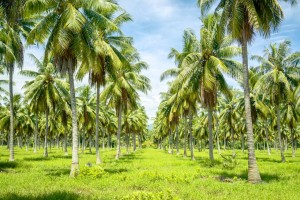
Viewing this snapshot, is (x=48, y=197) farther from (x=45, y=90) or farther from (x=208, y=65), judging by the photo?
(x=45, y=90)

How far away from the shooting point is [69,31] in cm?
1587

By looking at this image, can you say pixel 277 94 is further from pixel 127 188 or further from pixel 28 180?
pixel 28 180

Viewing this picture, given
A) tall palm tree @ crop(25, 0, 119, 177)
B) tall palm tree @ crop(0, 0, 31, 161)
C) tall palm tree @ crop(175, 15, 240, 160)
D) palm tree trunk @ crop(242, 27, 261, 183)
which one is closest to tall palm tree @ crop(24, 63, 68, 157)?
tall palm tree @ crop(0, 0, 31, 161)

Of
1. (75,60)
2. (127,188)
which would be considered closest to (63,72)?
(75,60)

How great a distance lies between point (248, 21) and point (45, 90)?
71.0 feet

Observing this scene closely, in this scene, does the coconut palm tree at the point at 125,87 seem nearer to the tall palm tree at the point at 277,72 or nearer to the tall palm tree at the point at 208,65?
the tall palm tree at the point at 208,65

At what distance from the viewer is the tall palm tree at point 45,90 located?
95.1 feet

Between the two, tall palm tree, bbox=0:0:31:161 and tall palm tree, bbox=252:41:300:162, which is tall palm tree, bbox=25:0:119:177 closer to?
tall palm tree, bbox=0:0:31:161

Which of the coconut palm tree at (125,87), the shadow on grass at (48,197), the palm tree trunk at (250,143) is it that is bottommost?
the shadow on grass at (48,197)

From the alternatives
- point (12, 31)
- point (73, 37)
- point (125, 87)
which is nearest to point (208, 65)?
point (125, 87)

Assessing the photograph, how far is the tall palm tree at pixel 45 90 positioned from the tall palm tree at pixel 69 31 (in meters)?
12.4

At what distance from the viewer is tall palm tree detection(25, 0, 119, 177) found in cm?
1531

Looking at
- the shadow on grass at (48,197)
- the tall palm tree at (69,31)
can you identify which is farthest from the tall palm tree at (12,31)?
the shadow on grass at (48,197)

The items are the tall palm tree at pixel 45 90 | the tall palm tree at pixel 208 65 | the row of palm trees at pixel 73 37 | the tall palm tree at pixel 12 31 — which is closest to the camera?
the tall palm tree at pixel 12 31
